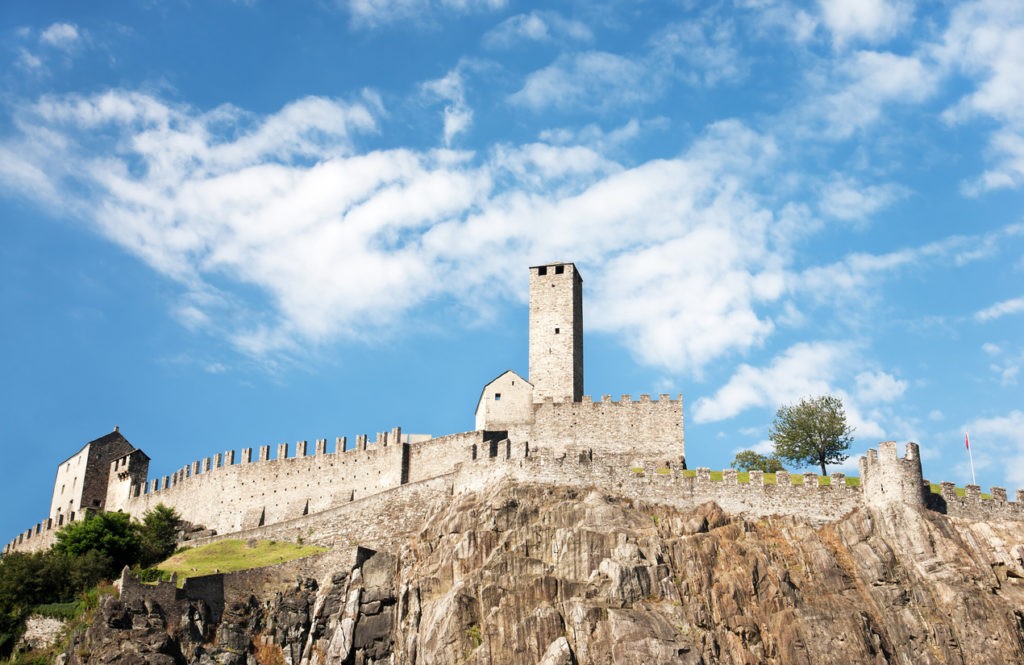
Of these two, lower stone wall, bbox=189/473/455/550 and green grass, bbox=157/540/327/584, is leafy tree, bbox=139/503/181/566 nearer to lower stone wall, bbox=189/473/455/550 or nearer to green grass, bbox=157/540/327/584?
green grass, bbox=157/540/327/584

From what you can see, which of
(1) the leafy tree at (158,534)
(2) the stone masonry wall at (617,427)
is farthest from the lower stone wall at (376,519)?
(1) the leafy tree at (158,534)

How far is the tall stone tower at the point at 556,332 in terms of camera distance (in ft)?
221

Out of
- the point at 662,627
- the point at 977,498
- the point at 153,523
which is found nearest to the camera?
the point at 662,627

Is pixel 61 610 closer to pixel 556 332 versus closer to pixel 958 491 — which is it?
pixel 556 332

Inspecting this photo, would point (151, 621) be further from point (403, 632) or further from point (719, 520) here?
point (719, 520)

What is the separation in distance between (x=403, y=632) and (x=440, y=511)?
8617mm

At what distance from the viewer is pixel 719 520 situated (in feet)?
174

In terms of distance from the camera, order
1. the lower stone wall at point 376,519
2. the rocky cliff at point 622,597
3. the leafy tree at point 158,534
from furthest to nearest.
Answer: the leafy tree at point 158,534 < the lower stone wall at point 376,519 < the rocky cliff at point 622,597

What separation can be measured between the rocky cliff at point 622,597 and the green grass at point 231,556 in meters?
3.75

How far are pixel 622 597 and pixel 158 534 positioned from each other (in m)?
35.4

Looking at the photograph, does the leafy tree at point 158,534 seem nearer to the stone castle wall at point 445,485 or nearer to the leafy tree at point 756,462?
the stone castle wall at point 445,485

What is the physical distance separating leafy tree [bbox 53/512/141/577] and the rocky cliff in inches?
443

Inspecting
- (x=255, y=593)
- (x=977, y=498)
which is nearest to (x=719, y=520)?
(x=977, y=498)

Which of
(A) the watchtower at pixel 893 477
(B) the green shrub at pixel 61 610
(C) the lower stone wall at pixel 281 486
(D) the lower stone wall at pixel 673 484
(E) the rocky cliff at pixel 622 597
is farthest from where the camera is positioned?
A: (C) the lower stone wall at pixel 281 486
